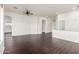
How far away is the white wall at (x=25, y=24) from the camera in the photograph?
36.3ft

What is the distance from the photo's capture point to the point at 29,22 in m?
13.3

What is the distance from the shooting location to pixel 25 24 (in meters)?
12.7

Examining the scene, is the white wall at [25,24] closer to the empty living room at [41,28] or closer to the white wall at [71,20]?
the empty living room at [41,28]

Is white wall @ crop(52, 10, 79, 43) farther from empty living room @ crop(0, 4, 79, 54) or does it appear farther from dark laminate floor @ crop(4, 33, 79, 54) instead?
dark laminate floor @ crop(4, 33, 79, 54)

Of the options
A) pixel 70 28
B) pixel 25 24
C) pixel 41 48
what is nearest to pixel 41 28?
pixel 25 24

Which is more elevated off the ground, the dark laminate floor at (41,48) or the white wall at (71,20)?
the white wall at (71,20)

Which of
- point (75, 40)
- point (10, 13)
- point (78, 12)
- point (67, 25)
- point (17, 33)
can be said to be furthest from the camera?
point (17, 33)

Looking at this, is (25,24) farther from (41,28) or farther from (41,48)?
(41,48)

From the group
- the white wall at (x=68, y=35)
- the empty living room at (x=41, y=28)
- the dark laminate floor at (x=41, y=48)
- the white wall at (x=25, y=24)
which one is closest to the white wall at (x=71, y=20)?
the empty living room at (x=41, y=28)

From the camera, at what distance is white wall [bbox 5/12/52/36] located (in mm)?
11066

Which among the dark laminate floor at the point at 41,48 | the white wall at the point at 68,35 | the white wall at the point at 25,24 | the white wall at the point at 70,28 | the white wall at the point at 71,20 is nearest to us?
the dark laminate floor at the point at 41,48
